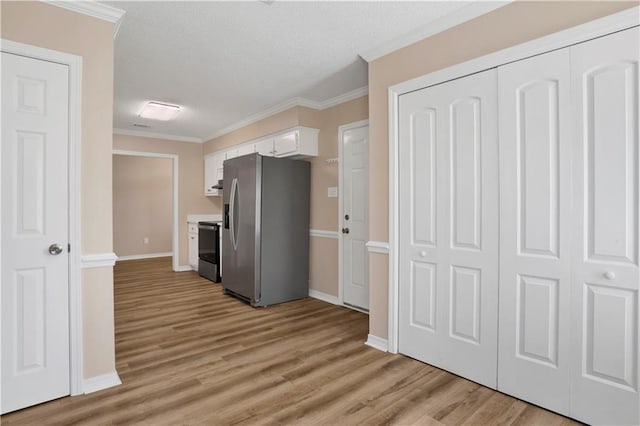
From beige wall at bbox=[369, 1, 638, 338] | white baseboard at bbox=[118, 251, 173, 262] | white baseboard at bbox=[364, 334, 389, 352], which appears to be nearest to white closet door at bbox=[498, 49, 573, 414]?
beige wall at bbox=[369, 1, 638, 338]

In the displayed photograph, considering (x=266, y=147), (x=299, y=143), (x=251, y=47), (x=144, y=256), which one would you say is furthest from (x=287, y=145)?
(x=144, y=256)

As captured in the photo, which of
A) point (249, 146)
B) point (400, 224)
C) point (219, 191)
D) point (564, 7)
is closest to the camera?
point (564, 7)

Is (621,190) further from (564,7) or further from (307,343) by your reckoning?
(307,343)

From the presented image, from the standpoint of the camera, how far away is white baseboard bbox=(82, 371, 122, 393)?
2131 millimetres

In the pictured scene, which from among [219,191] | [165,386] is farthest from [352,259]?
[219,191]

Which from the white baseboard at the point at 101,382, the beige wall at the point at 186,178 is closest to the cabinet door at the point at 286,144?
the beige wall at the point at 186,178

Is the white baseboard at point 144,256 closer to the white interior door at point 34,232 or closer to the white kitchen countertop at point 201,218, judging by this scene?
the white kitchen countertop at point 201,218

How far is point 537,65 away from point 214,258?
183 inches

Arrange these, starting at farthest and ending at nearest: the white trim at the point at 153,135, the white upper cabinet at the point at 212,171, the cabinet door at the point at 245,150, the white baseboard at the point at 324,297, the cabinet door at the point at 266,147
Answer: the white upper cabinet at the point at 212,171 → the white trim at the point at 153,135 → the cabinet door at the point at 245,150 → the cabinet door at the point at 266,147 → the white baseboard at the point at 324,297

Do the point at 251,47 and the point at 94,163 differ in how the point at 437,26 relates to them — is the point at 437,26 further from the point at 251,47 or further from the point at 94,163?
the point at 94,163

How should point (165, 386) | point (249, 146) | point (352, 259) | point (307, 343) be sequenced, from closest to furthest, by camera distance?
point (165, 386)
point (307, 343)
point (352, 259)
point (249, 146)

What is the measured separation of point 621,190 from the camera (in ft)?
5.58

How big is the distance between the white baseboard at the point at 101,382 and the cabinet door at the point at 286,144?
9.55 ft

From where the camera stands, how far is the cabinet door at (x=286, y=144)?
4.24 m
